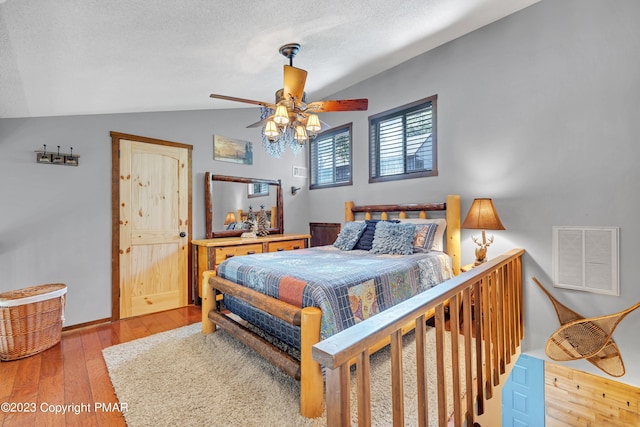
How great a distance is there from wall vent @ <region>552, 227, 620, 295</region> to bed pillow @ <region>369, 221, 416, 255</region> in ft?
4.20

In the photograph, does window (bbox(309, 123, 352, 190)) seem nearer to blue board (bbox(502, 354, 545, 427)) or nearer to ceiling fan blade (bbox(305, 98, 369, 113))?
ceiling fan blade (bbox(305, 98, 369, 113))

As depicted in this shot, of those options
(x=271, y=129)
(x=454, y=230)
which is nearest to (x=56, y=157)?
(x=271, y=129)

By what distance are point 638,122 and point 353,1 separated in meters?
2.43

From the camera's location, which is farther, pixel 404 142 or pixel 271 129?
pixel 404 142

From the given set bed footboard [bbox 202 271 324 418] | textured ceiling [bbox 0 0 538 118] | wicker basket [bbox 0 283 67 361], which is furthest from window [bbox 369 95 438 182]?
wicker basket [bbox 0 283 67 361]

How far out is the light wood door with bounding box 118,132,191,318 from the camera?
Answer: 327 centimetres

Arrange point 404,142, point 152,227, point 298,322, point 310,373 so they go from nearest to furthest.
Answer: point 310,373, point 298,322, point 152,227, point 404,142

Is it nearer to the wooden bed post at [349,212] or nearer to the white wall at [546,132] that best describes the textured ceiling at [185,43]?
the white wall at [546,132]

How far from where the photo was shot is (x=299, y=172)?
5055 mm

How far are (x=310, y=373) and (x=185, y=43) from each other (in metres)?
2.46

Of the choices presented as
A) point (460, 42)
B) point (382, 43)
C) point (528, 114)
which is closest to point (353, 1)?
point (382, 43)

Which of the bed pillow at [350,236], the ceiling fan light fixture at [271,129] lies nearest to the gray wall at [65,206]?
the ceiling fan light fixture at [271,129]

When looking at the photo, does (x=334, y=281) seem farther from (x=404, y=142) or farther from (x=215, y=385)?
(x=404, y=142)

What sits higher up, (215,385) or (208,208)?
(208,208)
